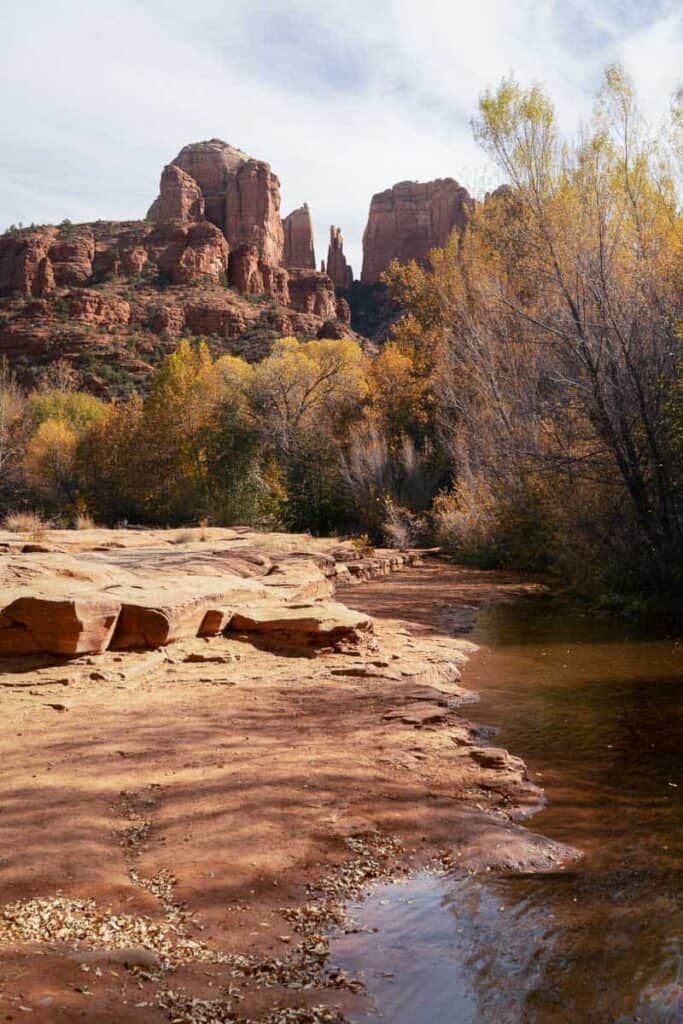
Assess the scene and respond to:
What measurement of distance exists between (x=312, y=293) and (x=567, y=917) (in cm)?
7976

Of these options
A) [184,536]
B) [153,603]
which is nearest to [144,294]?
[184,536]

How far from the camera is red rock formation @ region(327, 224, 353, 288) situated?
97625 millimetres

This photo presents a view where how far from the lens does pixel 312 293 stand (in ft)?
261

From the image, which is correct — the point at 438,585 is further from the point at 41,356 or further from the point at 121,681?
the point at 41,356

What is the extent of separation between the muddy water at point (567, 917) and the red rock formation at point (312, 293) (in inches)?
2910

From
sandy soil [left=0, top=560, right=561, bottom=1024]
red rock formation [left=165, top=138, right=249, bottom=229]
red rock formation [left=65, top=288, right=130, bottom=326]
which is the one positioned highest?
red rock formation [left=165, top=138, right=249, bottom=229]

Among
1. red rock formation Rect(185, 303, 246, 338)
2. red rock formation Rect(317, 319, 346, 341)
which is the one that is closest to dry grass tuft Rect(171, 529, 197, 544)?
red rock formation Rect(317, 319, 346, 341)

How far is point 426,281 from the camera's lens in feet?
89.4

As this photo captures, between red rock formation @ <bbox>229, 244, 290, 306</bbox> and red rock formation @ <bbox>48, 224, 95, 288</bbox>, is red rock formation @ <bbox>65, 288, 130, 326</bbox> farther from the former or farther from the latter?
red rock formation @ <bbox>229, 244, 290, 306</bbox>

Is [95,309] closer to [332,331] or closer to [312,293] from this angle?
[332,331]

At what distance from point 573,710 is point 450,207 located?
91.4m

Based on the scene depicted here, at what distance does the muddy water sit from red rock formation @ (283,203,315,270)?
98663mm

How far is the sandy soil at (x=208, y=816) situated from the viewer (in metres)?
2.73

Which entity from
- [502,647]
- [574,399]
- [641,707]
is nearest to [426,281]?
[574,399]
